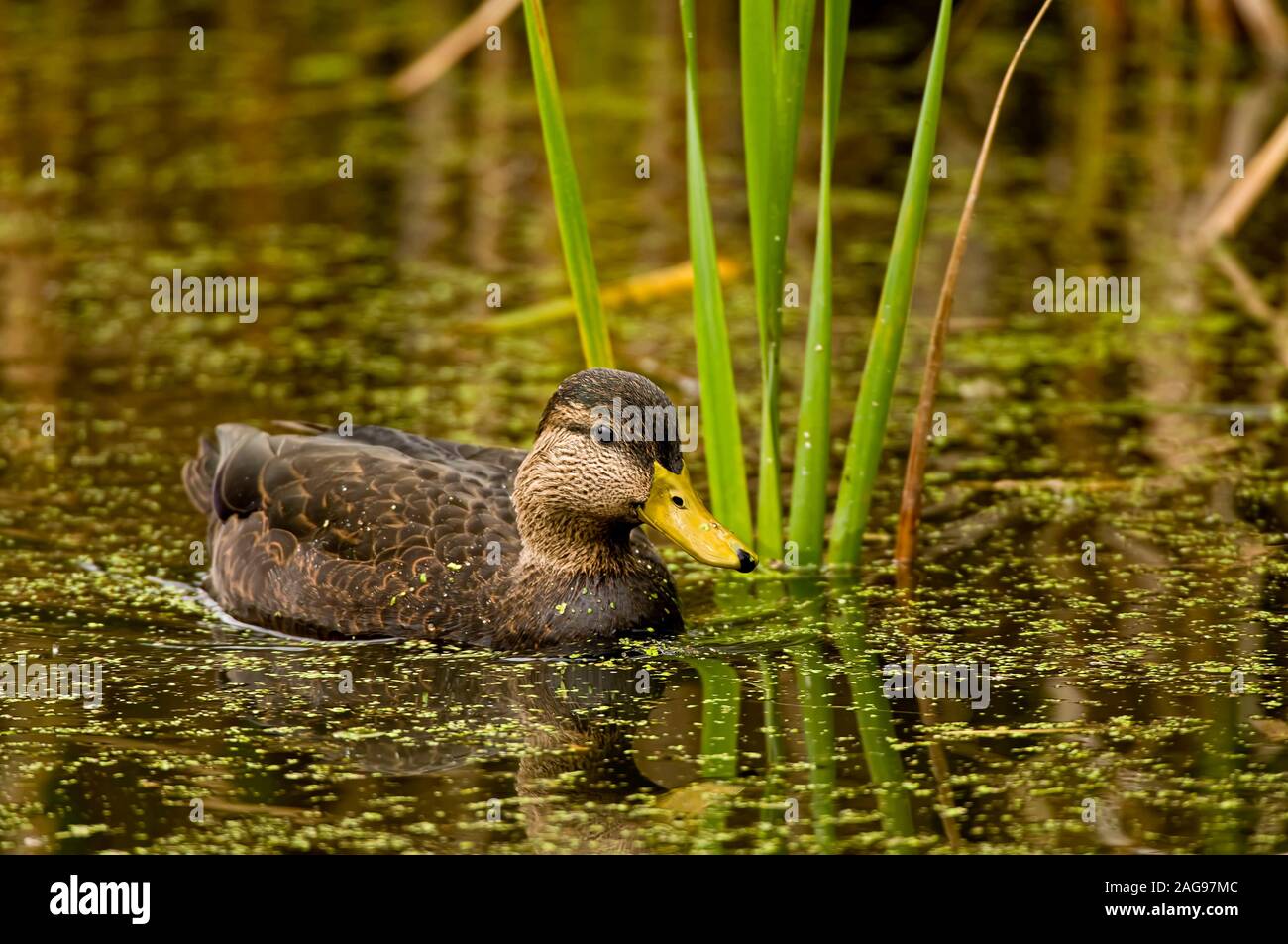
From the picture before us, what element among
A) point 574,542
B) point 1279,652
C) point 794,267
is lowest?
point 1279,652

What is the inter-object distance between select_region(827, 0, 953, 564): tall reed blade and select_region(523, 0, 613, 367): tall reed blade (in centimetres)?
93

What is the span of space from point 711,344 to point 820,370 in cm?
39

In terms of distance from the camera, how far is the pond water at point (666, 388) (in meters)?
5.83

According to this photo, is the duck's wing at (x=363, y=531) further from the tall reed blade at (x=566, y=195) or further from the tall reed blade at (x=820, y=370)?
the tall reed blade at (x=820, y=370)

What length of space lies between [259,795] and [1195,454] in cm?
469

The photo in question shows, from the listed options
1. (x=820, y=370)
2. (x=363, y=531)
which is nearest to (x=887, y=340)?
(x=820, y=370)

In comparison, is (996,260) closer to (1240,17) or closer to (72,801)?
(1240,17)

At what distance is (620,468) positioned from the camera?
685cm

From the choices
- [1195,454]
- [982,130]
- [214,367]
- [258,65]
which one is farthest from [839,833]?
[258,65]

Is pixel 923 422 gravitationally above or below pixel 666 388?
below

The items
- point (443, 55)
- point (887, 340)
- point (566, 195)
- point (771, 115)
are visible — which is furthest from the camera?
point (443, 55)

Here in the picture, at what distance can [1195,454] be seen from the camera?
893 cm

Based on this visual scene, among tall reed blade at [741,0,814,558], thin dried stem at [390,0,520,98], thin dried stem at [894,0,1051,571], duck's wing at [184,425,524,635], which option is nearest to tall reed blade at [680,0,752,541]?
tall reed blade at [741,0,814,558]

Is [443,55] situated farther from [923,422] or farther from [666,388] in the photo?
[923,422]
